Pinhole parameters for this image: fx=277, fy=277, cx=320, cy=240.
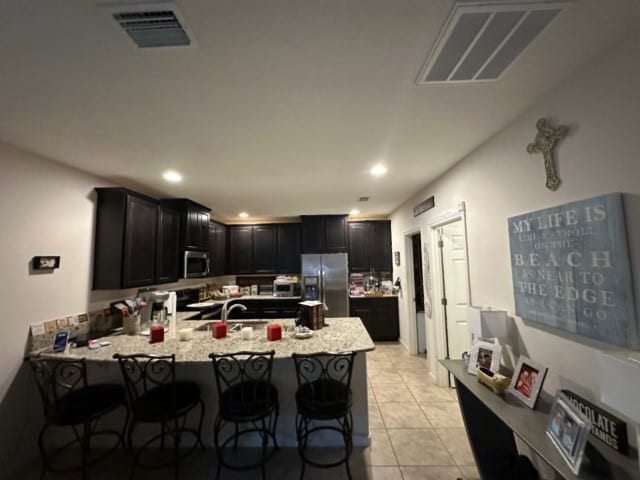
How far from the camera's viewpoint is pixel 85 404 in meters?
2.02

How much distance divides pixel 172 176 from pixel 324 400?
2.60 metres

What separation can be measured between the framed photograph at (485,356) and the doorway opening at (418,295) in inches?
96.7

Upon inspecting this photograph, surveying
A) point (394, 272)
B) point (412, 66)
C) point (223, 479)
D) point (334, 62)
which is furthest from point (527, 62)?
point (394, 272)

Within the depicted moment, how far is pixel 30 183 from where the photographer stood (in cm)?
226

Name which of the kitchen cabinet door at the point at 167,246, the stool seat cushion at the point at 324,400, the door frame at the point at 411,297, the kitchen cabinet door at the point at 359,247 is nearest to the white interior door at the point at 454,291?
the door frame at the point at 411,297

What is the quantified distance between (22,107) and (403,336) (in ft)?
17.3

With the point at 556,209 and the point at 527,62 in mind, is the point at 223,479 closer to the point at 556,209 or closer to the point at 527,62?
the point at 556,209

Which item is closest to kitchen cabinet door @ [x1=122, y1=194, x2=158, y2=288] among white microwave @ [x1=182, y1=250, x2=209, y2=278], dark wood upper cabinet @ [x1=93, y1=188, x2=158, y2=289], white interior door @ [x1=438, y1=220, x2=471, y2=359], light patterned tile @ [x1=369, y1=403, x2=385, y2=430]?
dark wood upper cabinet @ [x1=93, y1=188, x2=158, y2=289]

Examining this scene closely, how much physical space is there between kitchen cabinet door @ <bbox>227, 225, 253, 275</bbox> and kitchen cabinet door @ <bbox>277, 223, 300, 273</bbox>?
621mm

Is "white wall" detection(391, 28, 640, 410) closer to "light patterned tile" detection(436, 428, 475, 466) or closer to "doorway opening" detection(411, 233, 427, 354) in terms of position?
"light patterned tile" detection(436, 428, 475, 466)

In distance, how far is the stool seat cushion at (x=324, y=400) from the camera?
6.31ft

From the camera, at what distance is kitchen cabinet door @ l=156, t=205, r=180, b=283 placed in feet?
11.3

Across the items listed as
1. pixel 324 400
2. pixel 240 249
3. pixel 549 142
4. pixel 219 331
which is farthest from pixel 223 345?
pixel 240 249

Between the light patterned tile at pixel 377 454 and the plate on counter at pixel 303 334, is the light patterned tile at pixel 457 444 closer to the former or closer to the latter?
the light patterned tile at pixel 377 454
